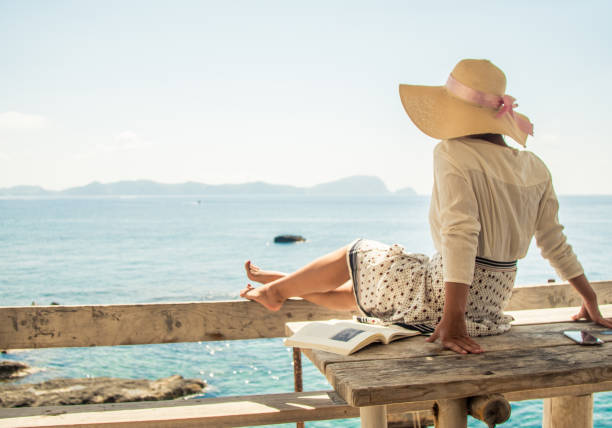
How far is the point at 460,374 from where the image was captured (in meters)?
1.48

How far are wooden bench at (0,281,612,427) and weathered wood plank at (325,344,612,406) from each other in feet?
2.15

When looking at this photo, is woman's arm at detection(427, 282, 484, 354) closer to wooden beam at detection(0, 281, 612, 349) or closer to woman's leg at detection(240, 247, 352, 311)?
woman's leg at detection(240, 247, 352, 311)

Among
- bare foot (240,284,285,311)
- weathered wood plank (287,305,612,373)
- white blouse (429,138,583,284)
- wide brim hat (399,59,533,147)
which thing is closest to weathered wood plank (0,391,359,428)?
weathered wood plank (287,305,612,373)

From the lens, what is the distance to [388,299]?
2.24 metres

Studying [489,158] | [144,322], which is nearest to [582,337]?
[489,158]

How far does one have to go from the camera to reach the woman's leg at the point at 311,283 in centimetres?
252

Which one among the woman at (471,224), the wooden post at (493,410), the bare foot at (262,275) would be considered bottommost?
the wooden post at (493,410)

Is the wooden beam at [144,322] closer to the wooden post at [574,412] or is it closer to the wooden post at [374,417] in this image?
the wooden post at [374,417]

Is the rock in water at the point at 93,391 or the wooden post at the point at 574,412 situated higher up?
the wooden post at the point at 574,412

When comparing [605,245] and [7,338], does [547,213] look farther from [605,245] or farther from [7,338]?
[605,245]

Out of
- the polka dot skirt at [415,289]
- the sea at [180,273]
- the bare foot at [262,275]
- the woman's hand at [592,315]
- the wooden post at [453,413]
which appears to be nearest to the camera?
the wooden post at [453,413]

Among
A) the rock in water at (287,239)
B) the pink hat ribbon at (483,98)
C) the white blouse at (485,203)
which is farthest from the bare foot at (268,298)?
the rock in water at (287,239)

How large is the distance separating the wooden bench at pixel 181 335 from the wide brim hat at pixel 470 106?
0.98 meters

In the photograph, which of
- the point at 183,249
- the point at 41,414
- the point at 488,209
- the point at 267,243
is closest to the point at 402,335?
the point at 488,209
